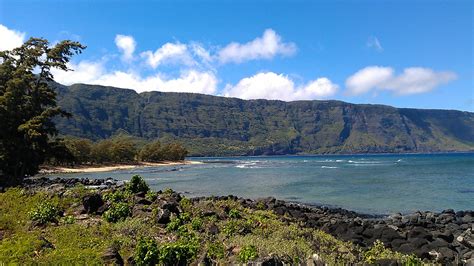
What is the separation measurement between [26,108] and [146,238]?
31196 mm

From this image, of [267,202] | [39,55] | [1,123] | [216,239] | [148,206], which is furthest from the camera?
[39,55]

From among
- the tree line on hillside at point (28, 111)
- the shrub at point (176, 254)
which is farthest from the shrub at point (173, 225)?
the tree line on hillside at point (28, 111)

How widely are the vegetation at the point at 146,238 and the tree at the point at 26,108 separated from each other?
16.3 m

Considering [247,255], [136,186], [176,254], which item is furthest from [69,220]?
[247,255]

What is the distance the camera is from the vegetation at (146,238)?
437 inches

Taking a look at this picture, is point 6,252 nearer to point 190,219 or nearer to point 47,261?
point 47,261

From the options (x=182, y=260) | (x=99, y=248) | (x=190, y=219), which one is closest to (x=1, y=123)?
(x=190, y=219)

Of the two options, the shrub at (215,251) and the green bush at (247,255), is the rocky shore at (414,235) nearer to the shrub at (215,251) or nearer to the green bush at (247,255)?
the shrub at (215,251)

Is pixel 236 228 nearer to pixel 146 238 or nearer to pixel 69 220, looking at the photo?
pixel 146 238

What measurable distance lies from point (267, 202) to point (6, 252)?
2140 cm

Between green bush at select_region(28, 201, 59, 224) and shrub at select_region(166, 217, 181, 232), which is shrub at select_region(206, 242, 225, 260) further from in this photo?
green bush at select_region(28, 201, 59, 224)

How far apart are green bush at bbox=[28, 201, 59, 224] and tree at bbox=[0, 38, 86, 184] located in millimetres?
18735

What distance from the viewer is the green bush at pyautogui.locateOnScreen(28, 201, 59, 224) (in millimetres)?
16016

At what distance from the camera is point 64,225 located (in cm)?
1552
